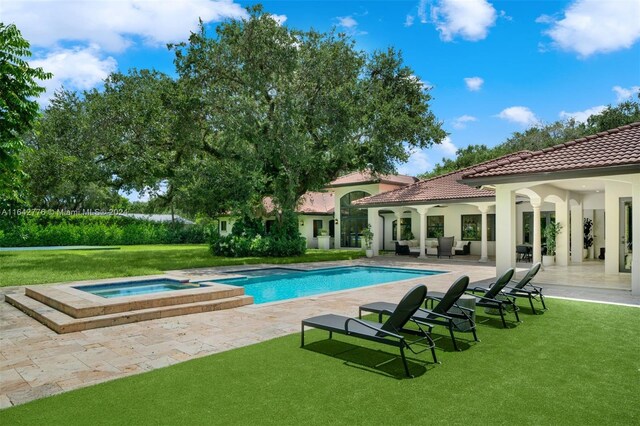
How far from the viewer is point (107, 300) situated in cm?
Result: 877

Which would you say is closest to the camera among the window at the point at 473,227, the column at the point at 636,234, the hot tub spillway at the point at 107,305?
the hot tub spillway at the point at 107,305

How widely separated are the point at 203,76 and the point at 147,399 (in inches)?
785

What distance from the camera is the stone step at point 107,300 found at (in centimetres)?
817

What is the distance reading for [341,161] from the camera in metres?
23.4

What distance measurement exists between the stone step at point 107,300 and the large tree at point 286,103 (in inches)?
450

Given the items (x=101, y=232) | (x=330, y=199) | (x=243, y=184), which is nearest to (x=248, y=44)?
(x=243, y=184)

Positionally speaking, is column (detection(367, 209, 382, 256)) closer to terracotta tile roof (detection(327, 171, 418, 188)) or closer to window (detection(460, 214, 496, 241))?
terracotta tile roof (detection(327, 171, 418, 188))

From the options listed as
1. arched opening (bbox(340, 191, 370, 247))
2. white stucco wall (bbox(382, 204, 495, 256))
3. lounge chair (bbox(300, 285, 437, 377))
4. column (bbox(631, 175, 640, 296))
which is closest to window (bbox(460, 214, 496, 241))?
white stucco wall (bbox(382, 204, 495, 256))

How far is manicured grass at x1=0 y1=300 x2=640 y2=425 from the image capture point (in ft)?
13.2

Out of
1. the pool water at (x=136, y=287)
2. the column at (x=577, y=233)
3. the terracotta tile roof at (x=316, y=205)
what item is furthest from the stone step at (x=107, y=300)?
the terracotta tile roof at (x=316, y=205)

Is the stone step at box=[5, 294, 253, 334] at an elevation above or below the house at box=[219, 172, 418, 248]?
below

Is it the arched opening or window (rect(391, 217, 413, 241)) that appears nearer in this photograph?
window (rect(391, 217, 413, 241))

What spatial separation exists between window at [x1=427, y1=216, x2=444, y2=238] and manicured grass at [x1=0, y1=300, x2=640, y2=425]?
21.7 meters

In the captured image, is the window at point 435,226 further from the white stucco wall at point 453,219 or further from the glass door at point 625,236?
the glass door at point 625,236
